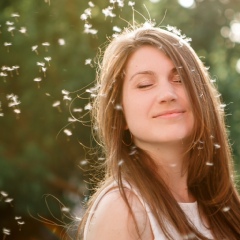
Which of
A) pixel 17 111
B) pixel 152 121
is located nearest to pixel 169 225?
pixel 152 121

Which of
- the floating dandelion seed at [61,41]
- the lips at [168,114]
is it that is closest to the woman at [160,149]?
the lips at [168,114]

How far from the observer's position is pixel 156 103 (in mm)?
3164

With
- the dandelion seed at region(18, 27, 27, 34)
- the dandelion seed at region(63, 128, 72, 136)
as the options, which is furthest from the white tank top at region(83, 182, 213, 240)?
the dandelion seed at region(63, 128, 72, 136)

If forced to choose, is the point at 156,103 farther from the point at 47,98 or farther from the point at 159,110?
the point at 47,98

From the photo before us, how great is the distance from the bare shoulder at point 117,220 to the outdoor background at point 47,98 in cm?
579

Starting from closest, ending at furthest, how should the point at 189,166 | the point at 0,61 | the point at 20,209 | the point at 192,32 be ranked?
the point at 189,166, the point at 0,61, the point at 20,209, the point at 192,32

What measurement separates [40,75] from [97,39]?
924 mm

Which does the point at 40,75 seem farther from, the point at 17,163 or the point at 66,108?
the point at 17,163

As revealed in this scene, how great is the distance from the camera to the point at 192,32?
35.5 ft

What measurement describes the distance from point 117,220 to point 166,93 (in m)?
0.60

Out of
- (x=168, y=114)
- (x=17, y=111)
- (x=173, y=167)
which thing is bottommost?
(x=17, y=111)

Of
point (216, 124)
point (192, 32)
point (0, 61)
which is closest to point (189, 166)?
point (216, 124)

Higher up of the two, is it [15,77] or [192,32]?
[192,32]

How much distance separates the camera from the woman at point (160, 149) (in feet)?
10.1
